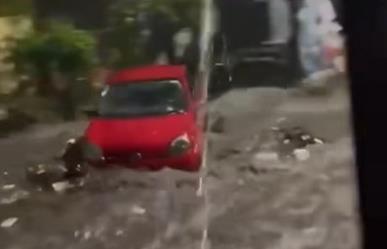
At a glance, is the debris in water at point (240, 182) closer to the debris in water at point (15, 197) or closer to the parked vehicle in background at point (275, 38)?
the parked vehicle in background at point (275, 38)

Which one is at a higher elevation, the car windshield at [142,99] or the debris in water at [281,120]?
the car windshield at [142,99]

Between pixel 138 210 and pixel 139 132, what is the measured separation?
68 millimetres

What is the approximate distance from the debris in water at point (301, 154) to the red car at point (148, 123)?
0.08 metres

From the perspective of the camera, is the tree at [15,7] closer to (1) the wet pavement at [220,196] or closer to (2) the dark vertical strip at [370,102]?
(1) the wet pavement at [220,196]

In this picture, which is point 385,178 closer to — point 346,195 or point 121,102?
point 346,195

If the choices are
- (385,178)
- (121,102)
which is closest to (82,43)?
(121,102)

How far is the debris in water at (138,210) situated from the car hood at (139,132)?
5 cm

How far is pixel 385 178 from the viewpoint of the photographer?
2.22 feet

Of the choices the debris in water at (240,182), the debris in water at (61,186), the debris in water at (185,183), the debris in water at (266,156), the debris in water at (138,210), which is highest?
the debris in water at (266,156)

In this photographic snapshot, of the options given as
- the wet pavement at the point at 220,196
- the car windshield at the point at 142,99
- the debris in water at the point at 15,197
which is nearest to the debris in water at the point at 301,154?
the wet pavement at the point at 220,196

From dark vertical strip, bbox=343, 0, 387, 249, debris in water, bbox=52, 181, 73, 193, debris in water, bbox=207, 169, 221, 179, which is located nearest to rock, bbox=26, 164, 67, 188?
debris in water, bbox=52, 181, 73, 193

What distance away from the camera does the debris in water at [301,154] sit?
0.66m

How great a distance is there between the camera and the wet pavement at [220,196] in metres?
0.65

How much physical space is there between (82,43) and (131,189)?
135mm
